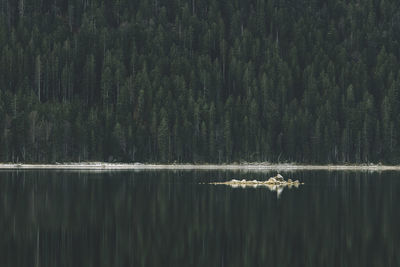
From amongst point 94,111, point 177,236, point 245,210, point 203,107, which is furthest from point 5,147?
point 177,236

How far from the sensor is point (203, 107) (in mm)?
Result: 197250

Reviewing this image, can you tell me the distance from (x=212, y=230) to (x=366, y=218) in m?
13.0

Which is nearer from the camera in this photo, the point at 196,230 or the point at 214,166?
the point at 196,230

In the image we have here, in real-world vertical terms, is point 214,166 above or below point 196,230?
above

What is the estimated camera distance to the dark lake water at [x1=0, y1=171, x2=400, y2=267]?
32.7m

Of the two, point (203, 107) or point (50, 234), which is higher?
point (203, 107)

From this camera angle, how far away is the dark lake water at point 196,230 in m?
32.7

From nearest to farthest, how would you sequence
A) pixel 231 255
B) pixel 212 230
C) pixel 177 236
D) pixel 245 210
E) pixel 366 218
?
pixel 231 255 < pixel 177 236 < pixel 212 230 < pixel 366 218 < pixel 245 210

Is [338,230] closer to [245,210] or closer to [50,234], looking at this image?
[245,210]

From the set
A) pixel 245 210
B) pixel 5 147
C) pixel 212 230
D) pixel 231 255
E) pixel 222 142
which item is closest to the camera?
pixel 231 255

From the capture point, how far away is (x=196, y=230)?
41.5 m

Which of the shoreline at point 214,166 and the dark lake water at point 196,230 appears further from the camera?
the shoreline at point 214,166

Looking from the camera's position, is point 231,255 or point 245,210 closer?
point 231,255

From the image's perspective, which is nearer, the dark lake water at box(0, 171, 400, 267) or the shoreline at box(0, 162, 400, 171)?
the dark lake water at box(0, 171, 400, 267)
